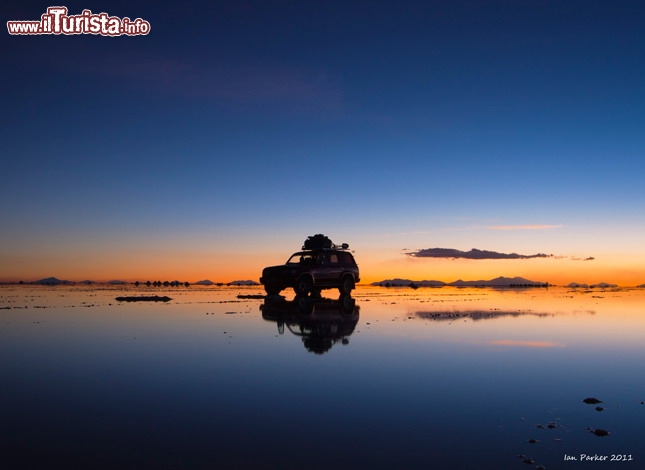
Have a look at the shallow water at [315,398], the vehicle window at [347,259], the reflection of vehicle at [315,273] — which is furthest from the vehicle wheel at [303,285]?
the shallow water at [315,398]

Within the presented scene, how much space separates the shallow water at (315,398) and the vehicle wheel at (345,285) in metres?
17.7

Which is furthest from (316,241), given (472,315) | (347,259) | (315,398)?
(315,398)

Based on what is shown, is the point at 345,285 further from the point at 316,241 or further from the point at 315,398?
the point at 315,398

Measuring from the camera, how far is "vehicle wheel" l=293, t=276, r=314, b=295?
30.2 metres

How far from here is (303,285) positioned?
99.4 feet

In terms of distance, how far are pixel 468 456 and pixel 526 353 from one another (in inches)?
281

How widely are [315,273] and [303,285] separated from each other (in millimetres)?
1125

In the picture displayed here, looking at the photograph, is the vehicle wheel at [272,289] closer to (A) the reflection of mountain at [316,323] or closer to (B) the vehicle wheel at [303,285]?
(B) the vehicle wheel at [303,285]

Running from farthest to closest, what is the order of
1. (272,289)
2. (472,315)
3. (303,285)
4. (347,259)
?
(347,259) < (272,289) < (303,285) < (472,315)

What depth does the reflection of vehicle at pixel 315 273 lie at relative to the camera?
3030 centimetres

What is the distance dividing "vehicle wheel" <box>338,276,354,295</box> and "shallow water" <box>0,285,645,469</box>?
17732mm

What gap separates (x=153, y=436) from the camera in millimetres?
5652

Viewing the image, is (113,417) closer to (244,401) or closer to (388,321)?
(244,401)

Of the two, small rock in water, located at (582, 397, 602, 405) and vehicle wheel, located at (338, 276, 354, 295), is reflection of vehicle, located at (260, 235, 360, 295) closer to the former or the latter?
vehicle wheel, located at (338, 276, 354, 295)
